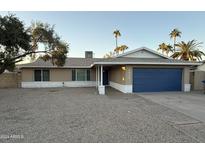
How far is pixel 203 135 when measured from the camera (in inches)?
156

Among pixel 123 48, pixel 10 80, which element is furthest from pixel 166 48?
pixel 10 80

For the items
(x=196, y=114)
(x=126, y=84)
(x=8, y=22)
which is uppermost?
(x=8, y=22)

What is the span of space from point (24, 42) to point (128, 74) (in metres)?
8.67

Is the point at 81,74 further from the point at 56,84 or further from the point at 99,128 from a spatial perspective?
the point at 99,128

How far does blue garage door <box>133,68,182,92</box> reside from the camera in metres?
12.5

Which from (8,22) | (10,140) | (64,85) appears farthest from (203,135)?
(64,85)

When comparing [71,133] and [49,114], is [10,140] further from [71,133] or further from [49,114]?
[49,114]

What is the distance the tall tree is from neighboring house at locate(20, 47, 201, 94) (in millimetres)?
2884

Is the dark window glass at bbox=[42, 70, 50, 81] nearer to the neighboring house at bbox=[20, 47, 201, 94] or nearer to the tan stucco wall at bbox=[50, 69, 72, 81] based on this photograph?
the neighboring house at bbox=[20, 47, 201, 94]

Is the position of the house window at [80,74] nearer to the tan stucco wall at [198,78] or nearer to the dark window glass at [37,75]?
the dark window glass at [37,75]

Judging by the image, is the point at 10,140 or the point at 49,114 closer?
the point at 10,140

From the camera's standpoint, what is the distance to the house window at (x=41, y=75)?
15945mm
